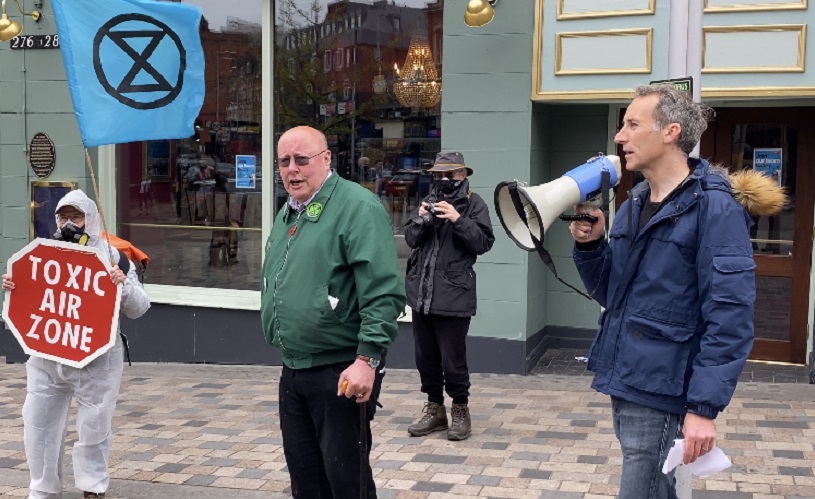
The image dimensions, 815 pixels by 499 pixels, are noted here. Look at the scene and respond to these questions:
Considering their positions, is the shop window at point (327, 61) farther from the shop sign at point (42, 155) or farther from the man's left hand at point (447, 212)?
the man's left hand at point (447, 212)

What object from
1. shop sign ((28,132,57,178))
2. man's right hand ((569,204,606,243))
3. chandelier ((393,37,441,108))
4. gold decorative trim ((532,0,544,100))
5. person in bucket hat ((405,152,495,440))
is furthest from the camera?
shop sign ((28,132,57,178))

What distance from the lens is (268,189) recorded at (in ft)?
29.9

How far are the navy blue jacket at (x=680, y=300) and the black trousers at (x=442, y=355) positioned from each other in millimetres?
2889

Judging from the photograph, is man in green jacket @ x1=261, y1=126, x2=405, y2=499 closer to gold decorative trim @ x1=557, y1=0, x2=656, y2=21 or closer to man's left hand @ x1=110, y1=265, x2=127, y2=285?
man's left hand @ x1=110, y1=265, x2=127, y2=285

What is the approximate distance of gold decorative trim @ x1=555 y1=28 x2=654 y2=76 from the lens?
7535mm

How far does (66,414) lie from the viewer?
5.19 m

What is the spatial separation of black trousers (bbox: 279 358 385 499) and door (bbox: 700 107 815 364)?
17.6 feet

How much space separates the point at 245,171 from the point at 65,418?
4.35m

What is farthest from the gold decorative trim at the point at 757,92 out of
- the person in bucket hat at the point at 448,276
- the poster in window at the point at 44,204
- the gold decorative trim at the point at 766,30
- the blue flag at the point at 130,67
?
the poster in window at the point at 44,204

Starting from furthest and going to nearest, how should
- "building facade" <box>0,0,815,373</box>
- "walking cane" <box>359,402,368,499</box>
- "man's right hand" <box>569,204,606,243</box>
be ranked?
"building facade" <box>0,0,815,373</box> → "walking cane" <box>359,402,368,499</box> → "man's right hand" <box>569,204,606,243</box>

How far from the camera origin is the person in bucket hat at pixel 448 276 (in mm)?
6254

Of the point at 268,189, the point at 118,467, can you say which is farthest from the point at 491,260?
the point at 118,467

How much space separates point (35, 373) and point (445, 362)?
249cm

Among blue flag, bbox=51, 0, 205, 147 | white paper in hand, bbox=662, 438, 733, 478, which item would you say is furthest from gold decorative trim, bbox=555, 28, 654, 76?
white paper in hand, bbox=662, 438, 733, 478
